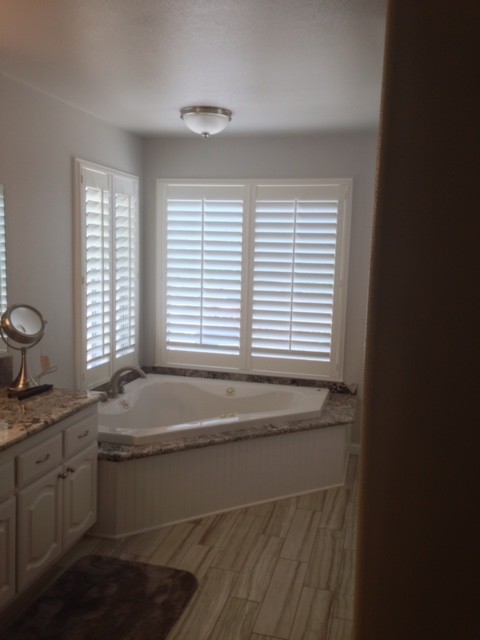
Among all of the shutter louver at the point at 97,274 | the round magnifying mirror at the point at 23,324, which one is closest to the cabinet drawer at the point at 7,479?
the round magnifying mirror at the point at 23,324

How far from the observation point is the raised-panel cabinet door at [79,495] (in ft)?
8.60

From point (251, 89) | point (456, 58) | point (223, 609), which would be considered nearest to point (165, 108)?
point (251, 89)

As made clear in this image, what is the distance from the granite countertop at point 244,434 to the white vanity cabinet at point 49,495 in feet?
0.63

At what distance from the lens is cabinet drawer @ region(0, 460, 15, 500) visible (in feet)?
6.91

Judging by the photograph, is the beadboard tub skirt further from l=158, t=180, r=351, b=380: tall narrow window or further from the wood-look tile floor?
l=158, t=180, r=351, b=380: tall narrow window

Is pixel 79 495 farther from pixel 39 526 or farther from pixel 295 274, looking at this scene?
pixel 295 274

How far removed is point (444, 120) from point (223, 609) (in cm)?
256

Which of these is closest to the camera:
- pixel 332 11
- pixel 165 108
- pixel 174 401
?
pixel 332 11

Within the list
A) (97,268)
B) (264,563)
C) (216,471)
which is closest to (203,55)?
(97,268)

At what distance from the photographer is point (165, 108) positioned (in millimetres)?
3338

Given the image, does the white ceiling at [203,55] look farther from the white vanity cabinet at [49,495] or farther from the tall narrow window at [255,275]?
the white vanity cabinet at [49,495]

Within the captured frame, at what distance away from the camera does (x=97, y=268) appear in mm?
3693

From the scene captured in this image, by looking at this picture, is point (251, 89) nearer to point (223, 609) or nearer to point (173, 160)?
point (173, 160)

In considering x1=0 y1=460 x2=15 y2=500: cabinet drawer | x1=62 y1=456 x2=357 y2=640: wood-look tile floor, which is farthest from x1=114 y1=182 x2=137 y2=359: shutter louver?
x1=0 y1=460 x2=15 y2=500: cabinet drawer
